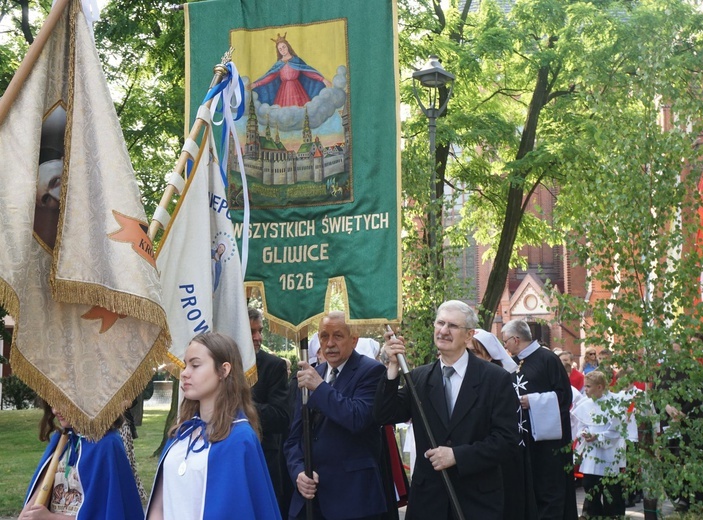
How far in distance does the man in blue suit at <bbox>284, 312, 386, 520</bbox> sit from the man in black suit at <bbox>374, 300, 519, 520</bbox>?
230 mm

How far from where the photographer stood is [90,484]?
5.36 metres

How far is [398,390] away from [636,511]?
803cm

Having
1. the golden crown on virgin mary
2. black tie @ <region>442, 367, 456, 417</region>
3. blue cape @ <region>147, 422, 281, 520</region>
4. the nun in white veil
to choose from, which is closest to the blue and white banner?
the golden crown on virgin mary

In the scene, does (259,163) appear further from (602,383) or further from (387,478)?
(602,383)

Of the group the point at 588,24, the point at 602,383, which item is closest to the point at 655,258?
the point at 602,383

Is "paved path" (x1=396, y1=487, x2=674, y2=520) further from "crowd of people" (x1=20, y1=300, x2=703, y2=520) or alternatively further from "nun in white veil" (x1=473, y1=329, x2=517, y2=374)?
"nun in white veil" (x1=473, y1=329, x2=517, y2=374)

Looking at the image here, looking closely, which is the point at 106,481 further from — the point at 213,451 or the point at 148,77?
the point at 148,77

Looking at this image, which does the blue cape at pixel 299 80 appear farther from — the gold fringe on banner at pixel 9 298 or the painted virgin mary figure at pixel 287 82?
the gold fringe on banner at pixel 9 298

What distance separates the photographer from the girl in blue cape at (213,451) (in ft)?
14.6

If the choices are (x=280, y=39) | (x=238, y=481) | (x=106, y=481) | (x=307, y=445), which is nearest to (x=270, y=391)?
(x=307, y=445)

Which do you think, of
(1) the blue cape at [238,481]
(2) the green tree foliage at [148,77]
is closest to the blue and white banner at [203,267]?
(1) the blue cape at [238,481]

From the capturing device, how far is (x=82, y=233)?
539 centimetres

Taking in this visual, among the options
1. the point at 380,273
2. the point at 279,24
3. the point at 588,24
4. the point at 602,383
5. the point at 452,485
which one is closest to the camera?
the point at 452,485

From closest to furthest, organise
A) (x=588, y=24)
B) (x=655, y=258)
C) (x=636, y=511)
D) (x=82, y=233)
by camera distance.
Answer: (x=82, y=233) → (x=655, y=258) → (x=636, y=511) → (x=588, y=24)
